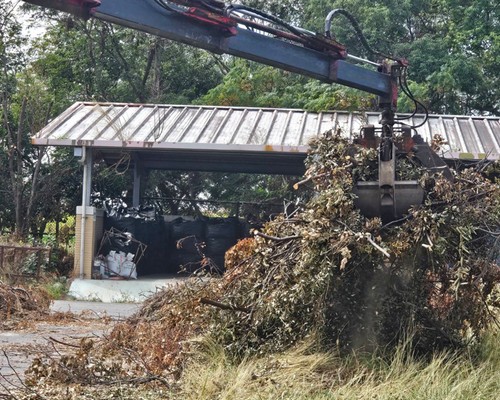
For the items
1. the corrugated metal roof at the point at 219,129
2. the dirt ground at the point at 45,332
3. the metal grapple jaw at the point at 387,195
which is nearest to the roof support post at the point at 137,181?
the corrugated metal roof at the point at 219,129

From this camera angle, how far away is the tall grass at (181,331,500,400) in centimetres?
698

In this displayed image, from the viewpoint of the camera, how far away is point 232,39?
7.96m

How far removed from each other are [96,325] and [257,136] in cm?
753

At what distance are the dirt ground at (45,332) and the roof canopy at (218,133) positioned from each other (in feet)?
16.2

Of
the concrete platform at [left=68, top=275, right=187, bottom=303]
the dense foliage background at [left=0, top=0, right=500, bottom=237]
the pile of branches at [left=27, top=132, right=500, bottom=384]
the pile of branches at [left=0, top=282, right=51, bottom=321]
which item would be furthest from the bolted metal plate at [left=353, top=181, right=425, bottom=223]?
the dense foliage background at [left=0, top=0, right=500, bottom=237]

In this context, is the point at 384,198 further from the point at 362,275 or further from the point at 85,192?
the point at 85,192

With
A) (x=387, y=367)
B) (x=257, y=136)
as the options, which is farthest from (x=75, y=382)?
(x=257, y=136)

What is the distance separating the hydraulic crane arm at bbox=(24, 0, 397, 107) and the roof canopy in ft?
26.9

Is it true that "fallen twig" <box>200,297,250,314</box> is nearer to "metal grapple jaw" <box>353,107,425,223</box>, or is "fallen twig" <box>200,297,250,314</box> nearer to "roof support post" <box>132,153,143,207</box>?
"metal grapple jaw" <box>353,107,425,223</box>

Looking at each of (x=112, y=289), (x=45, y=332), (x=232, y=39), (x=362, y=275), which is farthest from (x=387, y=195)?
(x=112, y=289)

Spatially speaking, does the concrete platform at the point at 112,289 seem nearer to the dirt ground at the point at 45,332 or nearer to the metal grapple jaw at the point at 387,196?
the dirt ground at the point at 45,332

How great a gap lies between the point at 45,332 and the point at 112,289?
20.4 feet

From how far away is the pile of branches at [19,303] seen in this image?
12.9 m

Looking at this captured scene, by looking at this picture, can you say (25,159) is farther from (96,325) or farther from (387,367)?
(387,367)
